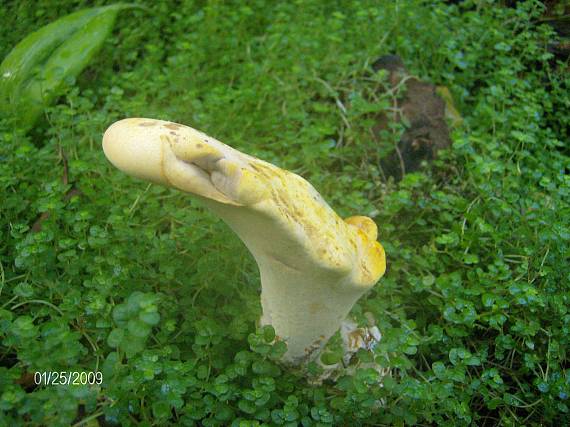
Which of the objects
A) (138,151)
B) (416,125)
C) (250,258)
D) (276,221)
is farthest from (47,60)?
(276,221)

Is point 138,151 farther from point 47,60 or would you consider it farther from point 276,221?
point 47,60

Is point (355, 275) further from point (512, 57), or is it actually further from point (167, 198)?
point (512, 57)

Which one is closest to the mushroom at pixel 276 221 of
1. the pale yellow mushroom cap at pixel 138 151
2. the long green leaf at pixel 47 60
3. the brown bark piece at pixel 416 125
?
the pale yellow mushroom cap at pixel 138 151

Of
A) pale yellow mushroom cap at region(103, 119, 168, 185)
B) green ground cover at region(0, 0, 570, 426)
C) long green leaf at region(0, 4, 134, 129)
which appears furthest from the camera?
long green leaf at region(0, 4, 134, 129)

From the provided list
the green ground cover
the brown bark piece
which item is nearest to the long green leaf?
the green ground cover

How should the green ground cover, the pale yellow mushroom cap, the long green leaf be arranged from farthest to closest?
the long green leaf, the green ground cover, the pale yellow mushroom cap

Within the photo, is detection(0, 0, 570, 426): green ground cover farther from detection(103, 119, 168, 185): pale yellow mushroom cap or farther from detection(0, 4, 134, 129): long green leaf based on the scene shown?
detection(103, 119, 168, 185): pale yellow mushroom cap
